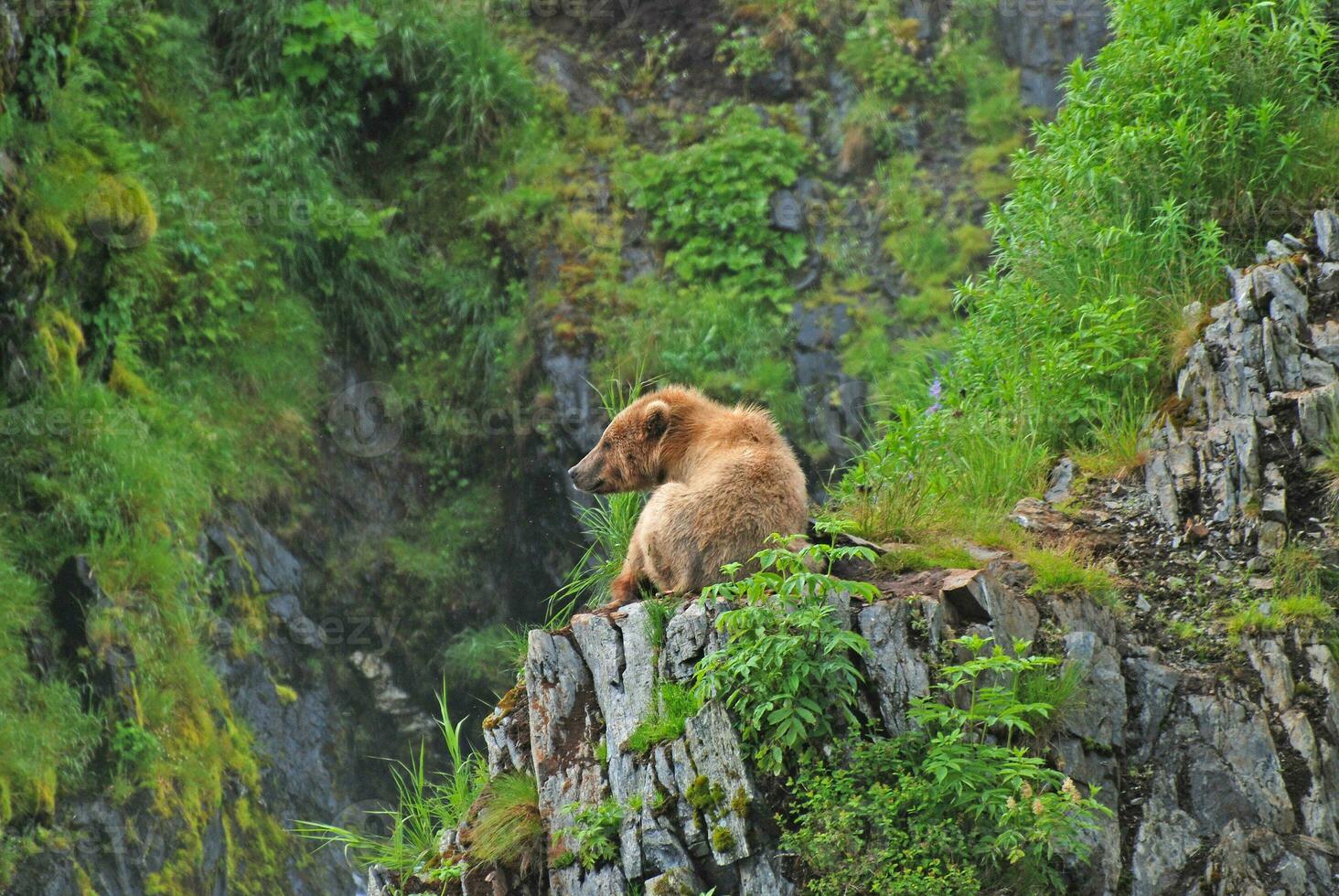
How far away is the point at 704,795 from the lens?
5.54m

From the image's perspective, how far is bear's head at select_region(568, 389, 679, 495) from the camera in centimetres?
690

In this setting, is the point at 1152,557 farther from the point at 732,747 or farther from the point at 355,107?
the point at 355,107

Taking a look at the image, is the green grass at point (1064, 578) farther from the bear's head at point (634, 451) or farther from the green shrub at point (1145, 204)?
the bear's head at point (634, 451)

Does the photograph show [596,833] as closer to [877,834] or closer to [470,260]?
[877,834]

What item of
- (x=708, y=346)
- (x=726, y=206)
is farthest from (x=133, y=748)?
(x=726, y=206)

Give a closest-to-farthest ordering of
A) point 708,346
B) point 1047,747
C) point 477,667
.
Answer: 1. point 1047,747
2. point 477,667
3. point 708,346

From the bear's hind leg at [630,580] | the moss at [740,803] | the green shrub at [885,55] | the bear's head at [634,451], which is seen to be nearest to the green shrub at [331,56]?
the green shrub at [885,55]

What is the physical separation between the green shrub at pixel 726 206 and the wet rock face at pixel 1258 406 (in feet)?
22.3

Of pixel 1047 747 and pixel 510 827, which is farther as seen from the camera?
pixel 510 827

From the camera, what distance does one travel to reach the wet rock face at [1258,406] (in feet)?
22.1

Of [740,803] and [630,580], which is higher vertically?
[630,580]

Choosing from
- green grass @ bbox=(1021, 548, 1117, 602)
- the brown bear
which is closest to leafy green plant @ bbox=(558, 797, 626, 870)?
the brown bear

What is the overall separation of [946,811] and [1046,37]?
11.8 m

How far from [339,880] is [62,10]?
7237 millimetres
